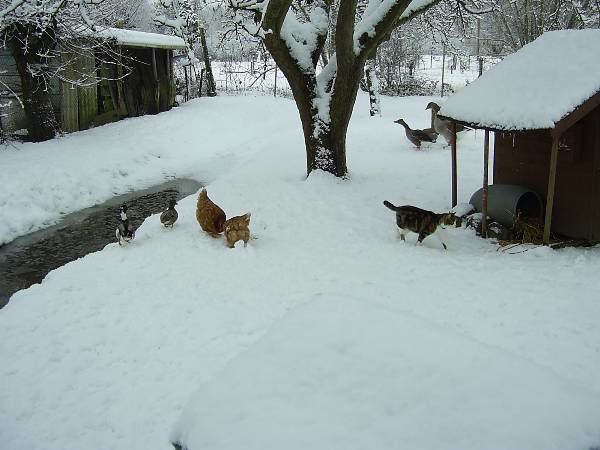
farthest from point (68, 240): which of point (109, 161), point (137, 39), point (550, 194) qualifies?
point (137, 39)

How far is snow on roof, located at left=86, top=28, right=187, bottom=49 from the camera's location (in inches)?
677

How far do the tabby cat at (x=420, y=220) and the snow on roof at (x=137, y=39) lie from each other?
12662 mm

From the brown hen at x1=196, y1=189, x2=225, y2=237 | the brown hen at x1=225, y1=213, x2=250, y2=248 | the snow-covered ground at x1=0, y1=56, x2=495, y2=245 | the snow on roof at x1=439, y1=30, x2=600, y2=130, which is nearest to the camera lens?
the snow on roof at x1=439, y1=30, x2=600, y2=130

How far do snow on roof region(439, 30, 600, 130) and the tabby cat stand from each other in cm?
161

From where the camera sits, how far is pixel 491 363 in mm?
2924

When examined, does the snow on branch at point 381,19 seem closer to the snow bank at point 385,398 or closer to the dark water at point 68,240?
the dark water at point 68,240

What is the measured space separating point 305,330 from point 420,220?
5.43 metres

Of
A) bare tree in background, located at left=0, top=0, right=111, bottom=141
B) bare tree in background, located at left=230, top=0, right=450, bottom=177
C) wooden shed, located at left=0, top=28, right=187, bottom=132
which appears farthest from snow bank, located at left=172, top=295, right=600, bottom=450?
wooden shed, located at left=0, top=28, right=187, bottom=132

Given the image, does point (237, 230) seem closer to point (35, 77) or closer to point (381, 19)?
point (381, 19)

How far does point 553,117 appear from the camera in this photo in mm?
7016

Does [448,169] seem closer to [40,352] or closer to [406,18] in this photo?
[406,18]

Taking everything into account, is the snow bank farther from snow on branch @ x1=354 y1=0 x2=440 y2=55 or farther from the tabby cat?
snow on branch @ x1=354 y1=0 x2=440 y2=55

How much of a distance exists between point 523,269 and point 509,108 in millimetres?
2451

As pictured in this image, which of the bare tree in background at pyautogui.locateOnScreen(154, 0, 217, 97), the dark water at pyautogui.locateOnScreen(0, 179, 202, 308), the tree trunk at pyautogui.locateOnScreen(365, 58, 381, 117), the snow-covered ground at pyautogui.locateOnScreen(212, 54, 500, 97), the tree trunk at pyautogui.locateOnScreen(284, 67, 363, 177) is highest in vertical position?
the bare tree in background at pyautogui.locateOnScreen(154, 0, 217, 97)
